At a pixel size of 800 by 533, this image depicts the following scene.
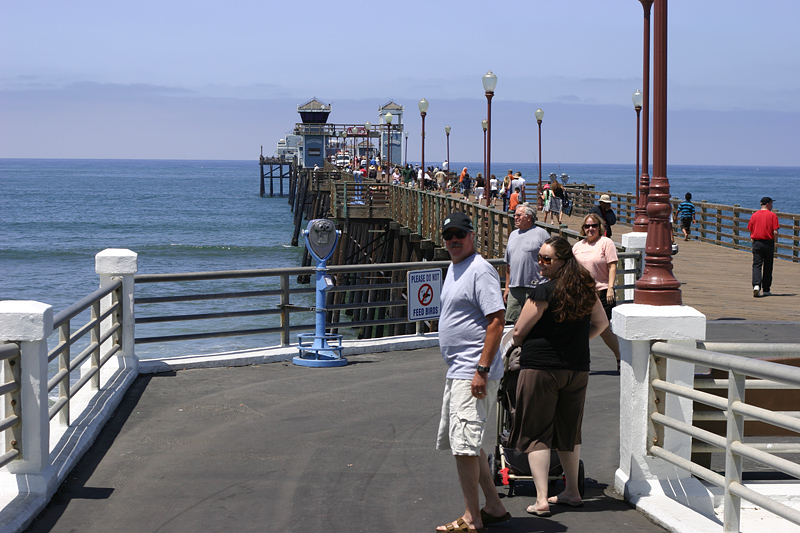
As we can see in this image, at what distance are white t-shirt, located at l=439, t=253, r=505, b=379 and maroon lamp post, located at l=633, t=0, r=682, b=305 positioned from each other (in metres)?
1.49

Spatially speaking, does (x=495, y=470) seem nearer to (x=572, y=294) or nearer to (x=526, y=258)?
(x=572, y=294)

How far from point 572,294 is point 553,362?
16.1 inches

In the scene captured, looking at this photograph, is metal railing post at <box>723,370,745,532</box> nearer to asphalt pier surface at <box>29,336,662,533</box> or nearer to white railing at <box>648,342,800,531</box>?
white railing at <box>648,342,800,531</box>

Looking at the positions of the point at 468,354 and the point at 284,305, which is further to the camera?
the point at 284,305

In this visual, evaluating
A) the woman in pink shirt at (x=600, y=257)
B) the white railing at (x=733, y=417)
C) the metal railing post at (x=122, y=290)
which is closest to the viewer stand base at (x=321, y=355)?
the metal railing post at (x=122, y=290)

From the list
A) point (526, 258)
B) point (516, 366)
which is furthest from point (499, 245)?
point (516, 366)

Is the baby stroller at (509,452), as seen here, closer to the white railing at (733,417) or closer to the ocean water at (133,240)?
the white railing at (733,417)

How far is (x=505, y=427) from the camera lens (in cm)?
588

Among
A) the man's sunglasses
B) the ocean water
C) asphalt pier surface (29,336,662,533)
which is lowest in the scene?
the ocean water

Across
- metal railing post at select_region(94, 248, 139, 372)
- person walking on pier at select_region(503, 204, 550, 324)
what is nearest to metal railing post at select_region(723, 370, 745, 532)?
person walking on pier at select_region(503, 204, 550, 324)

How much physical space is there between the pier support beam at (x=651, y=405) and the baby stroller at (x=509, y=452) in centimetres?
37

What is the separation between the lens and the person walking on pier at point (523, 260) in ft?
28.2

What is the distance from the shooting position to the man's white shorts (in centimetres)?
476

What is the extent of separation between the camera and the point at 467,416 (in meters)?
4.78
